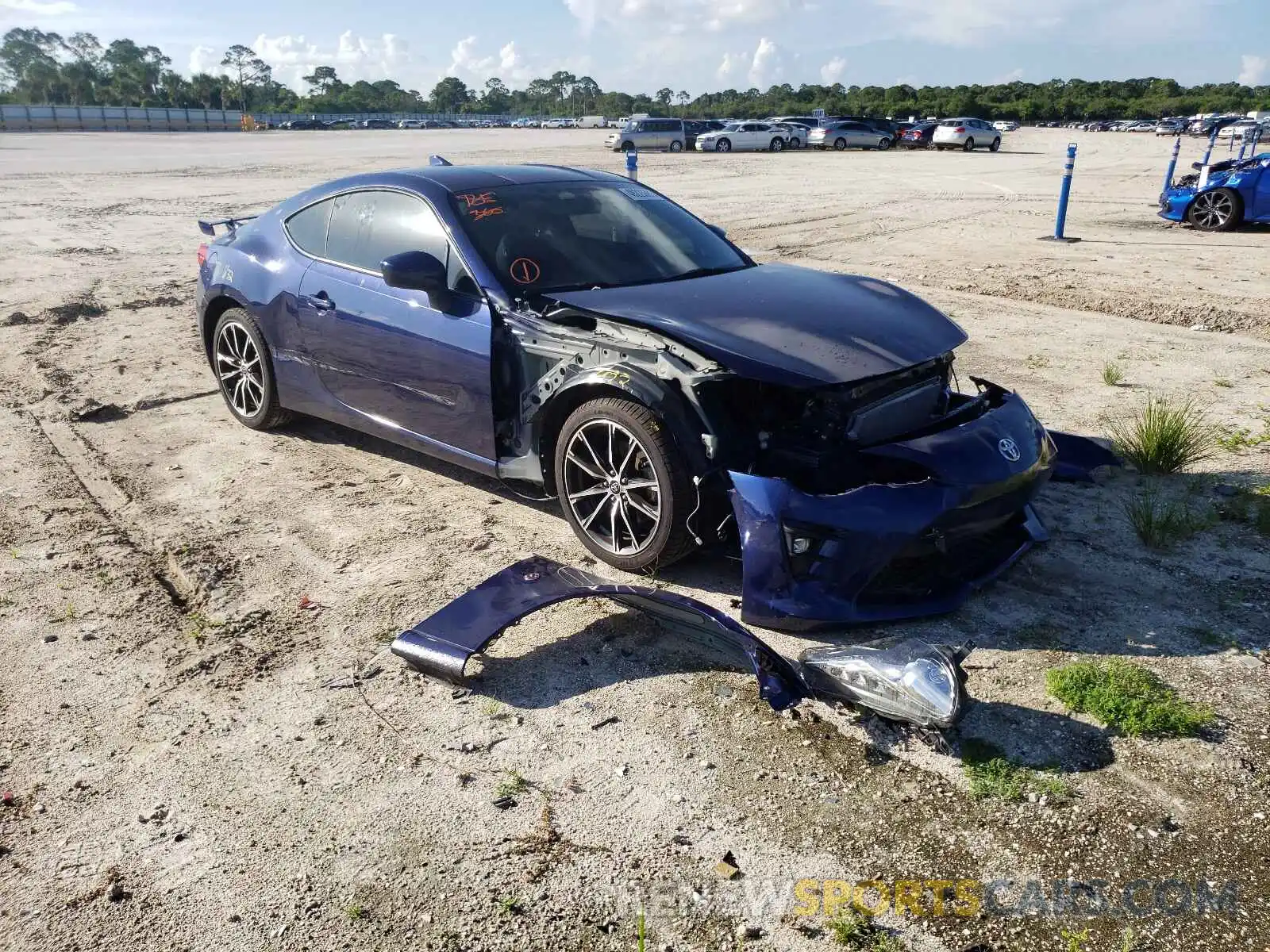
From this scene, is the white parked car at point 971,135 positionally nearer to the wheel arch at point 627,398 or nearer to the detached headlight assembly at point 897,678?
the wheel arch at point 627,398

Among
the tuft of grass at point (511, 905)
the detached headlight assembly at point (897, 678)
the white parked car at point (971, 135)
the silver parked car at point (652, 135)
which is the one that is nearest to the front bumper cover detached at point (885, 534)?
the detached headlight assembly at point (897, 678)

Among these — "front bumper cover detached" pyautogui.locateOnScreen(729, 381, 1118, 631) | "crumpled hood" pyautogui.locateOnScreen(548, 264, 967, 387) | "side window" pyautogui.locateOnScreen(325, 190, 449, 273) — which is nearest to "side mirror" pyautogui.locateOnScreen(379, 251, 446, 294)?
"side window" pyautogui.locateOnScreen(325, 190, 449, 273)

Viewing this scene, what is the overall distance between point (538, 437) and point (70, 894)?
8.35 feet

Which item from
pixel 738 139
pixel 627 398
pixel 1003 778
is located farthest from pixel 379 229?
pixel 738 139

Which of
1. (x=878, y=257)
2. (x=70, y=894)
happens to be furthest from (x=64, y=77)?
(x=70, y=894)

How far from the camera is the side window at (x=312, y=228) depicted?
563cm

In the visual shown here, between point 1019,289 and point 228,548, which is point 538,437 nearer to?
point 228,548

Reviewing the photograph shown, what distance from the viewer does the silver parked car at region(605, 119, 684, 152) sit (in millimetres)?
42875

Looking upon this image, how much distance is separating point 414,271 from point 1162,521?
360cm

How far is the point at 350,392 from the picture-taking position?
5391 mm

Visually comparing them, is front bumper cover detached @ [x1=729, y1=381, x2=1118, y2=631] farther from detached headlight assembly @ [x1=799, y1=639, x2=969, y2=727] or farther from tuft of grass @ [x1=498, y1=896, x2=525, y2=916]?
tuft of grass @ [x1=498, y1=896, x2=525, y2=916]

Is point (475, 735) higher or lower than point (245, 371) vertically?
lower

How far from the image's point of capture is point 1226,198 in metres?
15.1

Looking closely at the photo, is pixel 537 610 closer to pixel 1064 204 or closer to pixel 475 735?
pixel 475 735
